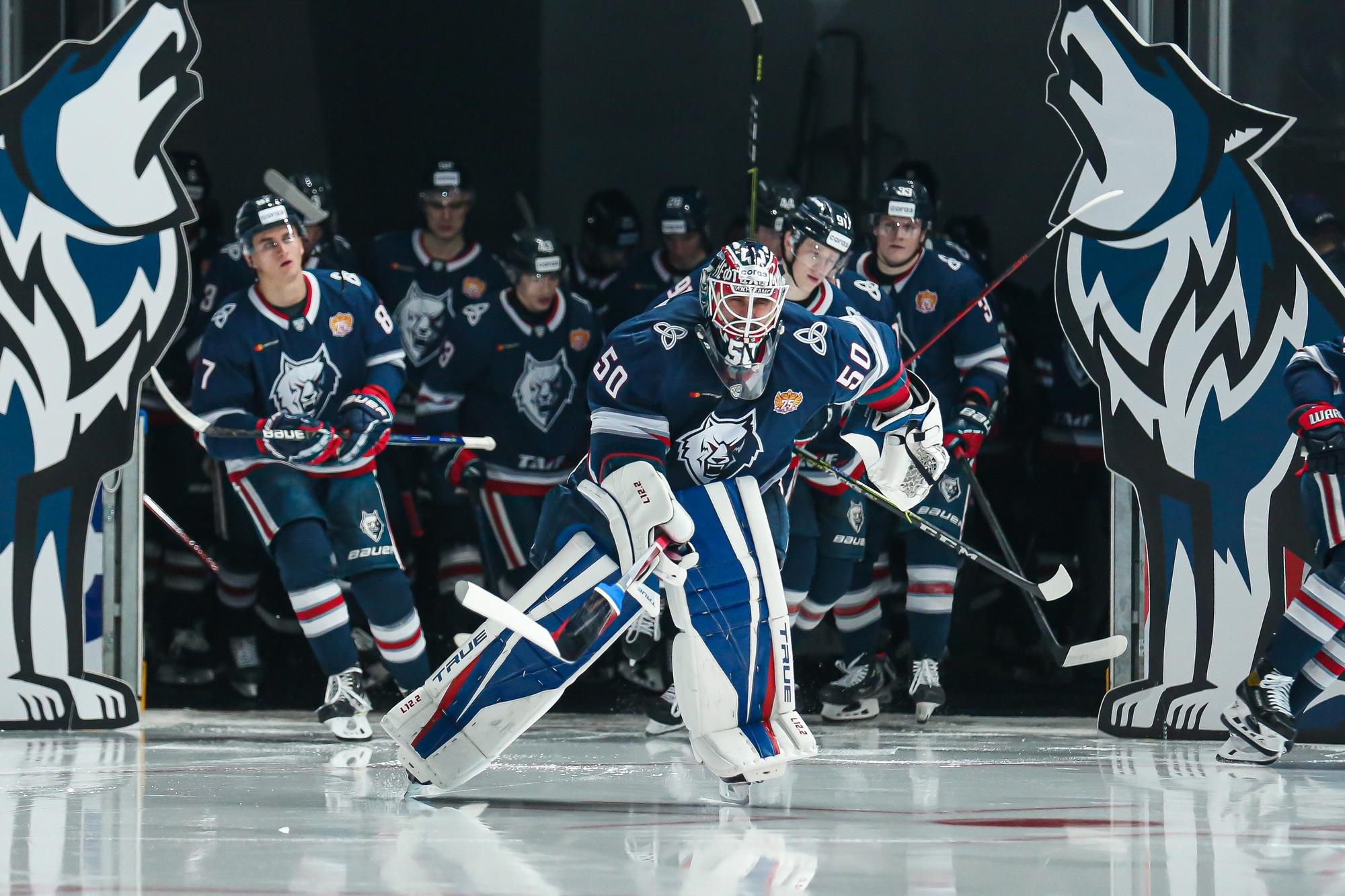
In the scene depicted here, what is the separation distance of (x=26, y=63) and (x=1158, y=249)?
3.14m

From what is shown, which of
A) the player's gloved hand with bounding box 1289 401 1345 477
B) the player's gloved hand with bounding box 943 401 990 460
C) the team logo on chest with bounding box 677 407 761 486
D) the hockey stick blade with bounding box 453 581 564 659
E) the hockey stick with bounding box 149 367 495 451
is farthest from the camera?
the player's gloved hand with bounding box 943 401 990 460

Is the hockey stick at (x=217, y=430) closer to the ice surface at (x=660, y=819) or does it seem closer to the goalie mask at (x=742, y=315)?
the ice surface at (x=660, y=819)

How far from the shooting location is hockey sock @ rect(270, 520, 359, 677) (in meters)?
4.54

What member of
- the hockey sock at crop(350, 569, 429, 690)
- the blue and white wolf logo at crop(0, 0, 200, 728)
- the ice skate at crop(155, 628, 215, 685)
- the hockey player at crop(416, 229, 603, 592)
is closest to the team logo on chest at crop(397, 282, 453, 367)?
the hockey player at crop(416, 229, 603, 592)

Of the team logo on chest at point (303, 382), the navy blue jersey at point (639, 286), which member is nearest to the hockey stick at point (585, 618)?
the team logo on chest at point (303, 382)

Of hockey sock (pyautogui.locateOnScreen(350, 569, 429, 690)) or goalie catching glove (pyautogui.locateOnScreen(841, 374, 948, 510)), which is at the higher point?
goalie catching glove (pyautogui.locateOnScreen(841, 374, 948, 510))

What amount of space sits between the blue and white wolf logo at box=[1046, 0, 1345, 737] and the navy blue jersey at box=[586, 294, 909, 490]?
1.25 m

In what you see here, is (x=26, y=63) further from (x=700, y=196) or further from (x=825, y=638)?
(x=825, y=638)

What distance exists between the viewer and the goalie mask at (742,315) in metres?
3.55

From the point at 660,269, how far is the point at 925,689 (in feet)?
5.56

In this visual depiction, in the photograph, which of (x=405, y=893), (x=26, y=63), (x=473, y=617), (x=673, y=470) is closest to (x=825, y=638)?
(x=473, y=617)

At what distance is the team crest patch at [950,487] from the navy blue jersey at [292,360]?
1.56 meters

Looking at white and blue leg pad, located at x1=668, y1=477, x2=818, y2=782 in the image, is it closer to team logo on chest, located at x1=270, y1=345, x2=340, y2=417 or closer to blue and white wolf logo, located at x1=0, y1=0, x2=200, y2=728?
team logo on chest, located at x1=270, y1=345, x2=340, y2=417

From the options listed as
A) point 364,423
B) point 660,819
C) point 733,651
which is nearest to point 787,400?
point 733,651
